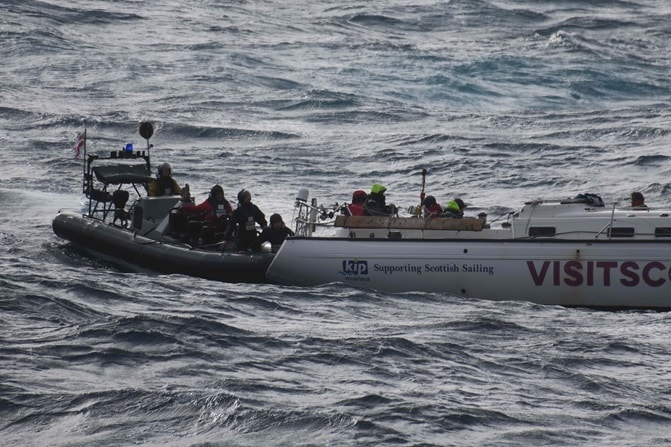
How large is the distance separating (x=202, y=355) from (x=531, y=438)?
3.93 m

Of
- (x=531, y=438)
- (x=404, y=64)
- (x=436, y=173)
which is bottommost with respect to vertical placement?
(x=531, y=438)

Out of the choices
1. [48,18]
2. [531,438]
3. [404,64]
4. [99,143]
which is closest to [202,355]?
[531,438]

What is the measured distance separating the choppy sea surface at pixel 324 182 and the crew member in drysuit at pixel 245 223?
108 centimetres

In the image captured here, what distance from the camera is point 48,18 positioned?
45594 millimetres

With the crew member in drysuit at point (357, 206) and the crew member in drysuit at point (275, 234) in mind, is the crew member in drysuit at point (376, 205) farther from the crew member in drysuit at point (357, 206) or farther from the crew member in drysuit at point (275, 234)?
the crew member in drysuit at point (275, 234)

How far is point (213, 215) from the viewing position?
66.8 ft

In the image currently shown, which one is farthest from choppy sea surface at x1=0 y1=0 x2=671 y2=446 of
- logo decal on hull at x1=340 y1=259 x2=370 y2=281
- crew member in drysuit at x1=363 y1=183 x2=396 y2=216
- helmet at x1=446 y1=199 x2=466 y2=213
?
helmet at x1=446 y1=199 x2=466 y2=213

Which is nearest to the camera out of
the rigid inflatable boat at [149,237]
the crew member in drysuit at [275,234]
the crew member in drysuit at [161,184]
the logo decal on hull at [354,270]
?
the logo decal on hull at [354,270]

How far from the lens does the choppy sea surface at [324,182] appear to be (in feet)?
39.4

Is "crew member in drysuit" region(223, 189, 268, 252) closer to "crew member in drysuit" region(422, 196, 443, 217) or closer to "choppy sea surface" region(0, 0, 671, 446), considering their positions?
"choppy sea surface" region(0, 0, 671, 446)

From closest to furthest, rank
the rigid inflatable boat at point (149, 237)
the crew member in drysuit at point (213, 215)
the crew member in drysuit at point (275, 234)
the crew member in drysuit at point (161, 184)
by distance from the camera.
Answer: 1. the rigid inflatable boat at point (149, 237)
2. the crew member in drysuit at point (275, 234)
3. the crew member in drysuit at point (213, 215)
4. the crew member in drysuit at point (161, 184)

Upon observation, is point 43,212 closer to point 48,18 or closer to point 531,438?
point 531,438

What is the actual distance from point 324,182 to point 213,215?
24.2 feet

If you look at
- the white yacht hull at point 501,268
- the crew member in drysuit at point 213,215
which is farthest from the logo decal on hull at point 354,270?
the crew member in drysuit at point 213,215
